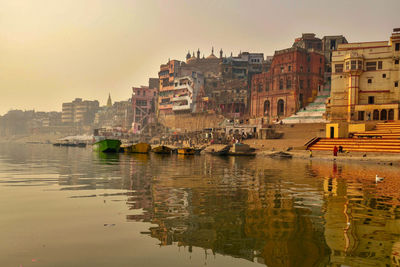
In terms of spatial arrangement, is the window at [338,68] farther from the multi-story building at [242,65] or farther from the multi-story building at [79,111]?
the multi-story building at [79,111]

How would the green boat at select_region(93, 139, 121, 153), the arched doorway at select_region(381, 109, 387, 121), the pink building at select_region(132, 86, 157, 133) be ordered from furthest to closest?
1. the pink building at select_region(132, 86, 157, 133)
2. the green boat at select_region(93, 139, 121, 153)
3. the arched doorway at select_region(381, 109, 387, 121)

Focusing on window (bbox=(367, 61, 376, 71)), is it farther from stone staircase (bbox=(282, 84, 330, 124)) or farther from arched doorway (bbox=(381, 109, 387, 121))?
stone staircase (bbox=(282, 84, 330, 124))

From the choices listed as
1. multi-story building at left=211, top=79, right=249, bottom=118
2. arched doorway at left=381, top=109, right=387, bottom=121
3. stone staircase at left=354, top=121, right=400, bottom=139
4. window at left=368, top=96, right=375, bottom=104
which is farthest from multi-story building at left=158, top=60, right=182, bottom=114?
stone staircase at left=354, top=121, right=400, bottom=139

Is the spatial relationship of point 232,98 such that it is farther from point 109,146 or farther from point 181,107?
point 109,146

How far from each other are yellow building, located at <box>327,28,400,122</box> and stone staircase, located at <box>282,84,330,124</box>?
8.61ft

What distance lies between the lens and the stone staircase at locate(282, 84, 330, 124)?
55.7 metres

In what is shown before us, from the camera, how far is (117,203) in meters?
10.5

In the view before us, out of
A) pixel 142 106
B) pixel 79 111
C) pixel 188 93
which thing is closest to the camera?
pixel 188 93

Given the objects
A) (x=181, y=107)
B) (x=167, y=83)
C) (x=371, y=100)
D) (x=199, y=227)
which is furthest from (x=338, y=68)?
(x=167, y=83)

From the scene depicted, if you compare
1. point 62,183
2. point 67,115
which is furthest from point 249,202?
point 67,115

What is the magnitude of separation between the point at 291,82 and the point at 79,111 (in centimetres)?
13833

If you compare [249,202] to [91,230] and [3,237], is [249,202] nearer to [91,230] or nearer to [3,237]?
[91,230]

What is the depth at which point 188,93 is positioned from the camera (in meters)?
87.1

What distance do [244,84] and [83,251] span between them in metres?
75.1
